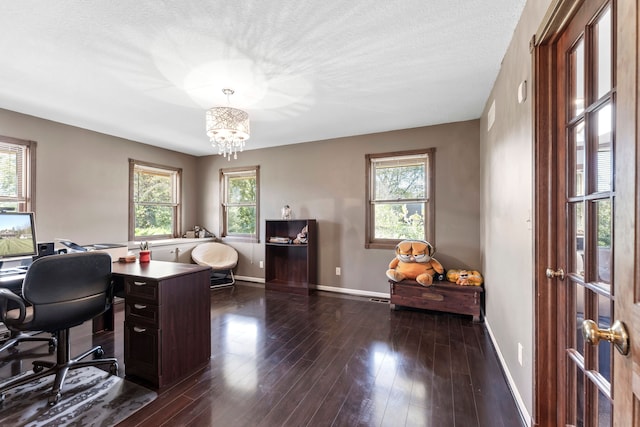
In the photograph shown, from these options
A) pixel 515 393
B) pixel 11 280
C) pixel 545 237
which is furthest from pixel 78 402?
pixel 545 237

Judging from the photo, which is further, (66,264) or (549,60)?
(66,264)

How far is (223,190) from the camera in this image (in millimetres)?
5500

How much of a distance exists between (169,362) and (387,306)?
107 inches

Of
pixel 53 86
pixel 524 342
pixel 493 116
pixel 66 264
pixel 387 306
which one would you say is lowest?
pixel 387 306

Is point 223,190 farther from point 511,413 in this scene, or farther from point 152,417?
point 511,413

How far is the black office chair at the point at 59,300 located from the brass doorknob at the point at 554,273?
2.88 meters

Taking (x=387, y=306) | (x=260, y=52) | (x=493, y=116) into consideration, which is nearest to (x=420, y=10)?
(x=260, y=52)

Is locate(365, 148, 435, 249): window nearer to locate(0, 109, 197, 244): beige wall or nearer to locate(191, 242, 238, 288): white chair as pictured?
locate(191, 242, 238, 288): white chair

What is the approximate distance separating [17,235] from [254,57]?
2645mm

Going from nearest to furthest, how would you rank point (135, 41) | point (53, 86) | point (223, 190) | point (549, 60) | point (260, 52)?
point (549, 60)
point (135, 41)
point (260, 52)
point (53, 86)
point (223, 190)

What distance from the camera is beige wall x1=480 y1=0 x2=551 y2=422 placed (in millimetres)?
1582

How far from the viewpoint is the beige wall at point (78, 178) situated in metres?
3.43

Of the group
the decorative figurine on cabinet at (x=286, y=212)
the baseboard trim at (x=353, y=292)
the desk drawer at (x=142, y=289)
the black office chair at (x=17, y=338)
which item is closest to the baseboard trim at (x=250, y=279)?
the baseboard trim at (x=353, y=292)

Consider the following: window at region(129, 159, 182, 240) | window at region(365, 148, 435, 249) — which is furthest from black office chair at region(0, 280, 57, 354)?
window at region(365, 148, 435, 249)
